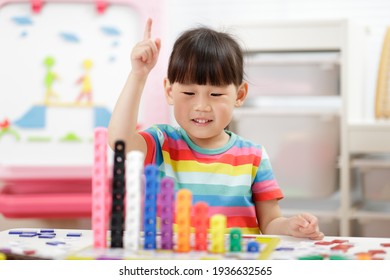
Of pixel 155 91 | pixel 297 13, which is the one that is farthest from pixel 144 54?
pixel 297 13

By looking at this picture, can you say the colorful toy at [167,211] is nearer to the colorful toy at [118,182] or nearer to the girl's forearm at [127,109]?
the colorful toy at [118,182]

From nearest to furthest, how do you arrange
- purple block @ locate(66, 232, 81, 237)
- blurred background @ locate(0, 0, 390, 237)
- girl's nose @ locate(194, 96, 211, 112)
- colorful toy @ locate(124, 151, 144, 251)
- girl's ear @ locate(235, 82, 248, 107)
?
1. colorful toy @ locate(124, 151, 144, 251)
2. purple block @ locate(66, 232, 81, 237)
3. girl's nose @ locate(194, 96, 211, 112)
4. girl's ear @ locate(235, 82, 248, 107)
5. blurred background @ locate(0, 0, 390, 237)

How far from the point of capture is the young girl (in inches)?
40.2

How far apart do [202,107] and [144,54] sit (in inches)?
6.9

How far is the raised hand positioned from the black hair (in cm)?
14

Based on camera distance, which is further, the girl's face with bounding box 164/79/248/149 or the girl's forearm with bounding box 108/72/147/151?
the girl's face with bounding box 164/79/248/149

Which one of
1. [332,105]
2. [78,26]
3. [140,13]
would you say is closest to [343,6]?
[332,105]

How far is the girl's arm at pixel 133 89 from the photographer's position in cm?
87

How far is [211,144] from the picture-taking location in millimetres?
1103

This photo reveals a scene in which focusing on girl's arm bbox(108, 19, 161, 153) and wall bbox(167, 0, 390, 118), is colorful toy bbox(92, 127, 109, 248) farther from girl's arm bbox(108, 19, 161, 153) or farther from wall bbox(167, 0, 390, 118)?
wall bbox(167, 0, 390, 118)

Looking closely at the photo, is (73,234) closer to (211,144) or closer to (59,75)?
(211,144)

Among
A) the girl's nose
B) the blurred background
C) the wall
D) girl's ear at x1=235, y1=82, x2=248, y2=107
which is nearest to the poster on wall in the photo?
the blurred background

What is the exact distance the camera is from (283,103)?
2611mm

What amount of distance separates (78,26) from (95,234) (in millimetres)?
1732
